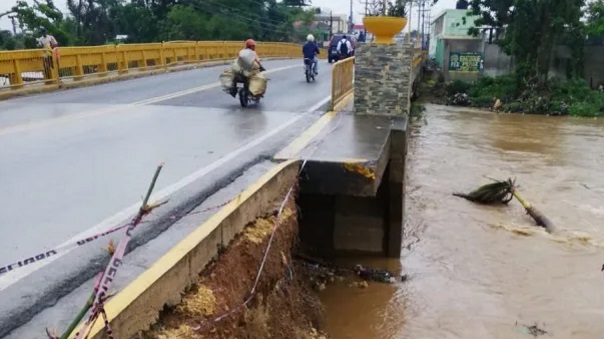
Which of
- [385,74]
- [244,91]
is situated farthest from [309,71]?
[385,74]

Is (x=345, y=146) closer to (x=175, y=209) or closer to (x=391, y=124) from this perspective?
(x=391, y=124)

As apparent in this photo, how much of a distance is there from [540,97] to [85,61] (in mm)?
22858

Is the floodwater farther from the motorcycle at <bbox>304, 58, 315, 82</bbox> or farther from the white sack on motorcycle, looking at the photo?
the motorcycle at <bbox>304, 58, 315, 82</bbox>

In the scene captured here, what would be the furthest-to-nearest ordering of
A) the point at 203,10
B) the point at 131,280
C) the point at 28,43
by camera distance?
1. the point at 203,10
2. the point at 28,43
3. the point at 131,280

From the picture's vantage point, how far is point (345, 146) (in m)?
7.59

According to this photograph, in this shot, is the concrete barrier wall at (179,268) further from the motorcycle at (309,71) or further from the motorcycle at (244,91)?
the motorcycle at (309,71)

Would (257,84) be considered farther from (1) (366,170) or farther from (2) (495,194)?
(1) (366,170)

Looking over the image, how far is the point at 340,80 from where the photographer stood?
11.9 m

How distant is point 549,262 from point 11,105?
432 inches

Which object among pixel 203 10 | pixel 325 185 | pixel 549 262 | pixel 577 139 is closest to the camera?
pixel 325 185

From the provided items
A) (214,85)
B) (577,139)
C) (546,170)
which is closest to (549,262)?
(546,170)

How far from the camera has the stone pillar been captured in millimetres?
9797

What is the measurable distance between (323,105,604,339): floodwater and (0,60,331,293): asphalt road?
107 inches

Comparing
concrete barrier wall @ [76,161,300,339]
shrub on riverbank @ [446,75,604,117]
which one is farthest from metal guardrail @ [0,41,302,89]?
shrub on riverbank @ [446,75,604,117]
